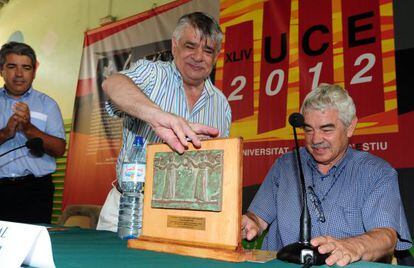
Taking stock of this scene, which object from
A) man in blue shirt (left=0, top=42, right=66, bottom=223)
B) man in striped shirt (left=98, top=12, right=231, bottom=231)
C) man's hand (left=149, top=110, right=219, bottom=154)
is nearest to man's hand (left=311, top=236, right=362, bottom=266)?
man's hand (left=149, top=110, right=219, bottom=154)

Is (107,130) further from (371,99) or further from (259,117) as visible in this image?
(371,99)

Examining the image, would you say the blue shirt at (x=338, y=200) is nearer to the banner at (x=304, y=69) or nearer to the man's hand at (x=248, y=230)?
the man's hand at (x=248, y=230)

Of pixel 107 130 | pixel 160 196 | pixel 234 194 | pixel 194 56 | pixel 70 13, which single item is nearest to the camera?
pixel 234 194

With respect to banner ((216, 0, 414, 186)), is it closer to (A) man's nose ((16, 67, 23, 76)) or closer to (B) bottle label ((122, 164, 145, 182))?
(A) man's nose ((16, 67, 23, 76))

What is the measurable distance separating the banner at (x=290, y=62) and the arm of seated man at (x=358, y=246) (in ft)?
3.62

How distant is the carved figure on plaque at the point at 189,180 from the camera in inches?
38.6

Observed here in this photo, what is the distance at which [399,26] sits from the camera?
2365mm

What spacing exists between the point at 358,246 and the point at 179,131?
0.54 metres

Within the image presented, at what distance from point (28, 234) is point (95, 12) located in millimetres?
4337

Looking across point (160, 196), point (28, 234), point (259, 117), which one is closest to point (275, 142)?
point (259, 117)

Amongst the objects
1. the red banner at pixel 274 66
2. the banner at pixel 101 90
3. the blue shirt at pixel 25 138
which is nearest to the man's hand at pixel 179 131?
the blue shirt at pixel 25 138

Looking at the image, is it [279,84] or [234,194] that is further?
[279,84]

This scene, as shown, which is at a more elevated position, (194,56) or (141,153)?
(194,56)

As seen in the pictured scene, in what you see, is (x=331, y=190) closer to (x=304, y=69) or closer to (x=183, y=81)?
(x=183, y=81)
